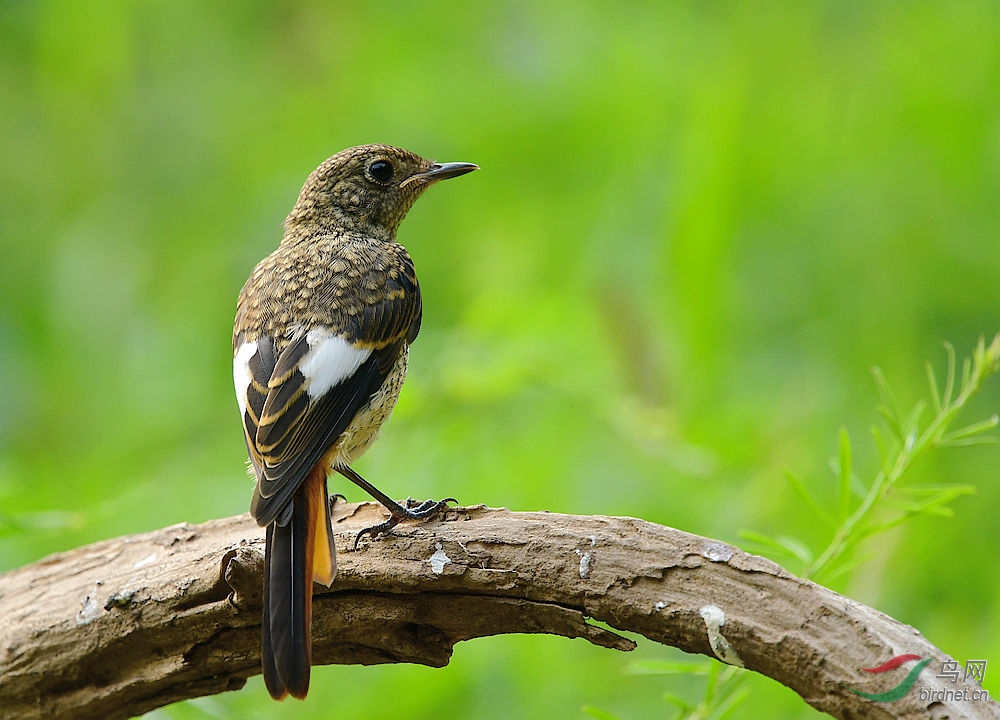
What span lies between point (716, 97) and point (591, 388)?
6.19 ft

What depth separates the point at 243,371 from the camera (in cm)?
368

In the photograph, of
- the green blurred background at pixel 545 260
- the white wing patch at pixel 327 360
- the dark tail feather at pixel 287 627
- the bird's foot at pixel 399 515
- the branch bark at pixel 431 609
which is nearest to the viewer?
the branch bark at pixel 431 609

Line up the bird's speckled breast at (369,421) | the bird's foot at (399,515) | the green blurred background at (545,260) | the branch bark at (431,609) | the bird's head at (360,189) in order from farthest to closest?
the green blurred background at (545,260) → the bird's head at (360,189) → the bird's speckled breast at (369,421) → the bird's foot at (399,515) → the branch bark at (431,609)

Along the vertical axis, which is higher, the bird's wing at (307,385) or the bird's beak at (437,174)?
the bird's beak at (437,174)

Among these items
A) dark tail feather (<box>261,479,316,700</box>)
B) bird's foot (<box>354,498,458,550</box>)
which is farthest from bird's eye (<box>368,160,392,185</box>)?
dark tail feather (<box>261,479,316,700</box>)

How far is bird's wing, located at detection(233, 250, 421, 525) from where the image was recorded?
327 cm

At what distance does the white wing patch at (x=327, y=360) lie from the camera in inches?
140

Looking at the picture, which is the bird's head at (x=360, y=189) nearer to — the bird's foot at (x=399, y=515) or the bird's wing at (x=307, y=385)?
the bird's wing at (x=307, y=385)

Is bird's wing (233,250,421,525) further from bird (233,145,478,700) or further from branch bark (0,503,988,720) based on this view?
branch bark (0,503,988,720)

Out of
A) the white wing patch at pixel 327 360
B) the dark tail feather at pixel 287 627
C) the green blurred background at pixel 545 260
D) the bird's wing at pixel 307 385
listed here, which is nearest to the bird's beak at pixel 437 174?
the green blurred background at pixel 545 260

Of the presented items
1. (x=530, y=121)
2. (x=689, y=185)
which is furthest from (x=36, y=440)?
(x=689, y=185)

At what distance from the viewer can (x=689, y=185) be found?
5.28 metres

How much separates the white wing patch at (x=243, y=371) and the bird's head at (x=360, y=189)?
0.92 metres

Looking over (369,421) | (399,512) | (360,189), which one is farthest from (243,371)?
(360,189)
